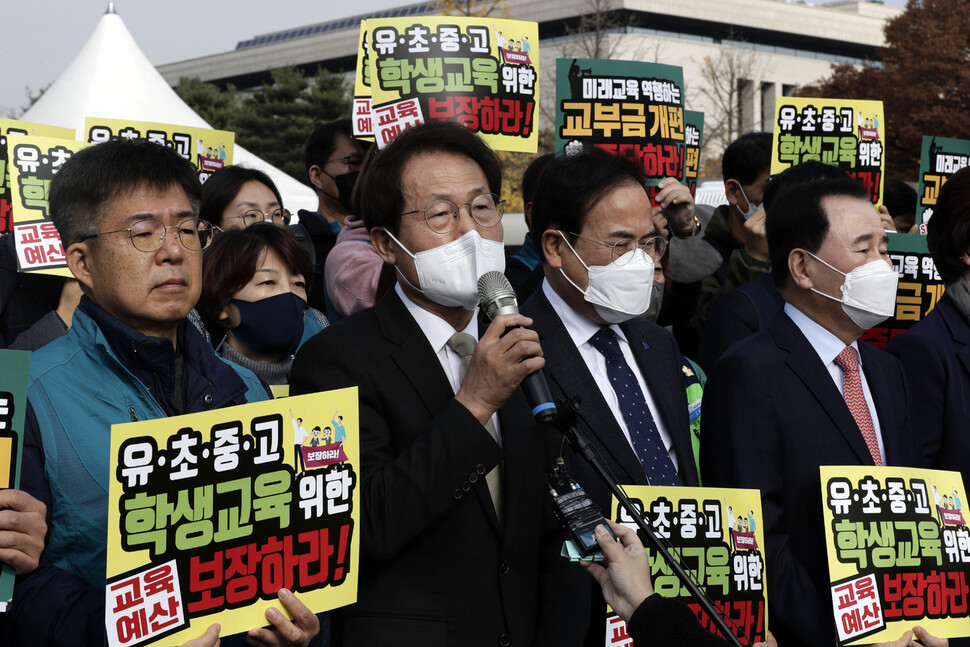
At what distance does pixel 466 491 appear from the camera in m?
2.51

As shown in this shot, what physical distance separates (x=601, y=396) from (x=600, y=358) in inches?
8.7

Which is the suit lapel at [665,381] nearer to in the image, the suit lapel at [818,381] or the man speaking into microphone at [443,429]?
the suit lapel at [818,381]

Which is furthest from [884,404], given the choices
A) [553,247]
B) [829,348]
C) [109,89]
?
[109,89]

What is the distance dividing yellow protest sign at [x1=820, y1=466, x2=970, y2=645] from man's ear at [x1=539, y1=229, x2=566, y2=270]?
3.66 ft

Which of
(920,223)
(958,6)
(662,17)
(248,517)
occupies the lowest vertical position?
(248,517)

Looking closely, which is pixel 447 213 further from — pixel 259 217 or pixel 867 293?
pixel 259 217

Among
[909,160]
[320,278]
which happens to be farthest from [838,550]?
[909,160]

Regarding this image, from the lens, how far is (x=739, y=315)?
4332 millimetres

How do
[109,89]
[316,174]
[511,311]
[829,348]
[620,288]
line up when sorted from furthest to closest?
[109,89] → [316,174] → [829,348] → [620,288] → [511,311]

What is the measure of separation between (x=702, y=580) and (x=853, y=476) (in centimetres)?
56

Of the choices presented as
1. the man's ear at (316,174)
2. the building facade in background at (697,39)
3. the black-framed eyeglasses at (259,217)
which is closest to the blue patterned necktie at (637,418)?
the black-framed eyeglasses at (259,217)

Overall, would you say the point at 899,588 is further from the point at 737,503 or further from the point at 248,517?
the point at 248,517

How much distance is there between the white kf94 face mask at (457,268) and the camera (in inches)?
110

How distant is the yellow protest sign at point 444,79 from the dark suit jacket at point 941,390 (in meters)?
2.04
